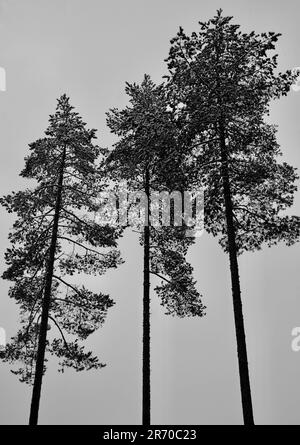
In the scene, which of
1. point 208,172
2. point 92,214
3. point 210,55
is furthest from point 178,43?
point 92,214

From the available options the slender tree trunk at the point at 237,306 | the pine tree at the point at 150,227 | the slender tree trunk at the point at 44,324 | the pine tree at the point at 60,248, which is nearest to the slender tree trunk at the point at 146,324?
the pine tree at the point at 150,227

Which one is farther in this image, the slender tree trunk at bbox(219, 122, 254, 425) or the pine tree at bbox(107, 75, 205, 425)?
the pine tree at bbox(107, 75, 205, 425)

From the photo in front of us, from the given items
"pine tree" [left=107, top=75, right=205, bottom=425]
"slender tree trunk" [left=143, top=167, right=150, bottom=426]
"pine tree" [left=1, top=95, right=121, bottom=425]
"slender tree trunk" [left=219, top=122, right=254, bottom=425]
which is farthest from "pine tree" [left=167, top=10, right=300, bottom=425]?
"pine tree" [left=1, top=95, right=121, bottom=425]

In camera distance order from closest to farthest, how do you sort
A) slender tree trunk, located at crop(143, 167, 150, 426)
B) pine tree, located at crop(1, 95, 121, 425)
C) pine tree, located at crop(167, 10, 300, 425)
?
pine tree, located at crop(167, 10, 300, 425) < slender tree trunk, located at crop(143, 167, 150, 426) < pine tree, located at crop(1, 95, 121, 425)

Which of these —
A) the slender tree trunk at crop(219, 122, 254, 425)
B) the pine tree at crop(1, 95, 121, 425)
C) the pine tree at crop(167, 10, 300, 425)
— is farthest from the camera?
the pine tree at crop(1, 95, 121, 425)

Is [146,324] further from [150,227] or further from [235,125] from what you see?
[235,125]

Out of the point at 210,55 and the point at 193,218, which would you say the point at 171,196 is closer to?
the point at 193,218

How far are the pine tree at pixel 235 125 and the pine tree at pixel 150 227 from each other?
0.94 metres

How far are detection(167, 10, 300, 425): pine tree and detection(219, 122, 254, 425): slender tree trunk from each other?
42 millimetres

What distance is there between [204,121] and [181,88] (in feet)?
5.95

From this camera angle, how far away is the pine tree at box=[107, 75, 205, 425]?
13.5 metres

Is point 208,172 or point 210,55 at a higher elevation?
point 210,55

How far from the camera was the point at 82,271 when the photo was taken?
16.7m

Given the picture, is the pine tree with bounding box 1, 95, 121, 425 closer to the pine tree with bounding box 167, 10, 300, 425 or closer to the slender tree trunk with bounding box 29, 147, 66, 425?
the slender tree trunk with bounding box 29, 147, 66, 425
